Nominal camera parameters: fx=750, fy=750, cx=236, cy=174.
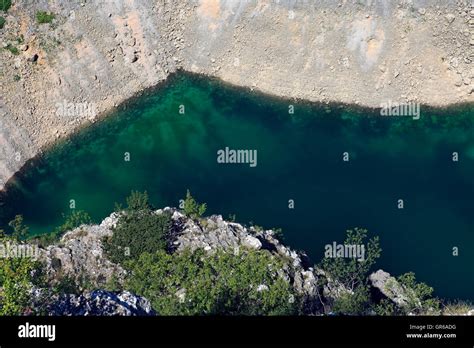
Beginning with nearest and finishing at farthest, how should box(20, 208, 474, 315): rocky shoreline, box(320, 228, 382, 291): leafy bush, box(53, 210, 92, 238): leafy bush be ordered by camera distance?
box(20, 208, 474, 315): rocky shoreline
box(320, 228, 382, 291): leafy bush
box(53, 210, 92, 238): leafy bush

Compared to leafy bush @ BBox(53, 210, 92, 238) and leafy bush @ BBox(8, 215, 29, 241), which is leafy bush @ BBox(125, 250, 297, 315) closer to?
leafy bush @ BBox(53, 210, 92, 238)

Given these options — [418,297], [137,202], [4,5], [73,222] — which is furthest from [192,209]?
[4,5]

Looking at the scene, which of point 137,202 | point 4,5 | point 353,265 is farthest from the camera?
point 4,5

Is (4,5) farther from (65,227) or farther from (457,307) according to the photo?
(457,307)

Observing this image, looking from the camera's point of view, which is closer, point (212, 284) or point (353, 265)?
point (212, 284)

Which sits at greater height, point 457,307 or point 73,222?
point 73,222

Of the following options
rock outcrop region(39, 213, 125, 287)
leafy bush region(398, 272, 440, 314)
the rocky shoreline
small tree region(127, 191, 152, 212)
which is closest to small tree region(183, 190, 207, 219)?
the rocky shoreline

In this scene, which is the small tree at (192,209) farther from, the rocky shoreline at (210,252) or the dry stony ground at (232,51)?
the dry stony ground at (232,51)
